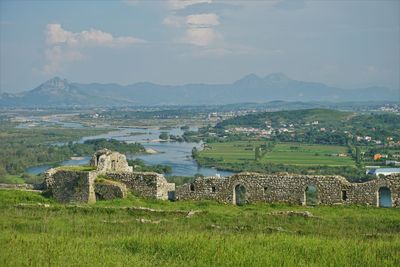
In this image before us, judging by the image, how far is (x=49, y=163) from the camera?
98.8 m

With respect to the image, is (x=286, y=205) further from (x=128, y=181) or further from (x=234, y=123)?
(x=234, y=123)

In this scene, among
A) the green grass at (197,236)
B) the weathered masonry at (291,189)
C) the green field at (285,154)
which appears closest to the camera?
the green grass at (197,236)

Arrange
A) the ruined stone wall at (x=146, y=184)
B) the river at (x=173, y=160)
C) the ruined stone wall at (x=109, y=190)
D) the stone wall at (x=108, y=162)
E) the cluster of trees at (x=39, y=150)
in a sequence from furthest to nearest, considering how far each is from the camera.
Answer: the cluster of trees at (x=39, y=150) → the river at (x=173, y=160) → the stone wall at (x=108, y=162) → the ruined stone wall at (x=146, y=184) → the ruined stone wall at (x=109, y=190)

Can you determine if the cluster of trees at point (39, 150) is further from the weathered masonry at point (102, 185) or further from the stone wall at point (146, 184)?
the stone wall at point (146, 184)

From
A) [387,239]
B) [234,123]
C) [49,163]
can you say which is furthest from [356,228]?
[234,123]

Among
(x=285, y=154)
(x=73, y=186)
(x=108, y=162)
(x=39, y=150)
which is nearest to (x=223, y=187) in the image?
(x=108, y=162)

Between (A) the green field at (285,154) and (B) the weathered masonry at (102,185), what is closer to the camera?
(B) the weathered masonry at (102,185)

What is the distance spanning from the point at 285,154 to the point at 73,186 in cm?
8152

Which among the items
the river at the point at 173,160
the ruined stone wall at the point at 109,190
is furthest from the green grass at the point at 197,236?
the river at the point at 173,160

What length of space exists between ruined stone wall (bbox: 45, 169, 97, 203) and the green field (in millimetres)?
61334

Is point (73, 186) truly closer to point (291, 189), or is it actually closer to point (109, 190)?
point (109, 190)

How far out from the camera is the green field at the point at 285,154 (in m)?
88.2

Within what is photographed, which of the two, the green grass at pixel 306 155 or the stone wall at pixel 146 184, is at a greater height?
the stone wall at pixel 146 184

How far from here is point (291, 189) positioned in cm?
2295
